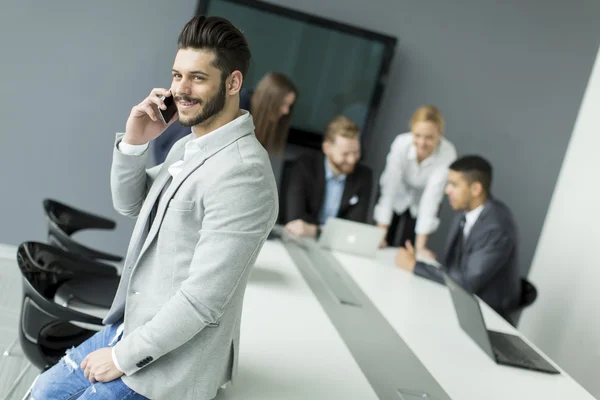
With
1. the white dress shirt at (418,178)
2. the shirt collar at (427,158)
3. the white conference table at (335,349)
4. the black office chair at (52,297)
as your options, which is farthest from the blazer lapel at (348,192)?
the black office chair at (52,297)

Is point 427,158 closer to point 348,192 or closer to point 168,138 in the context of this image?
point 348,192

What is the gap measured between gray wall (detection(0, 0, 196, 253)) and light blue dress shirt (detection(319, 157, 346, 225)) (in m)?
1.45

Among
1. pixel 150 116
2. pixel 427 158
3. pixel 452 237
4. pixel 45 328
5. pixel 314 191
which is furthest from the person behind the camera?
pixel 427 158

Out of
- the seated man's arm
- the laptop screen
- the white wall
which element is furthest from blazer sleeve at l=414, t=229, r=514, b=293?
the seated man's arm

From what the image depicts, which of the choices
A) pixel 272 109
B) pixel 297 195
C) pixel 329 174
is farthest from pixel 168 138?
pixel 329 174

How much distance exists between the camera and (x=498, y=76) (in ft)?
17.9

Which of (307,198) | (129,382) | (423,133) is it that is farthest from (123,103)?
(129,382)

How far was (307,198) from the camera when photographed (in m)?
4.46

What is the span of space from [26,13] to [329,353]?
3.65 metres

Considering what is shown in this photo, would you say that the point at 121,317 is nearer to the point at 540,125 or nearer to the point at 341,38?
the point at 341,38

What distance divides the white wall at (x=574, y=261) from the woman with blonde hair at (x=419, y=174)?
1322mm

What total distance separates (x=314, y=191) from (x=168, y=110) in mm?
2769

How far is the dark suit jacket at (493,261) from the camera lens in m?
3.94

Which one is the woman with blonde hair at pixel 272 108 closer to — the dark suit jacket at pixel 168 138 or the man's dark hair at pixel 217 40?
the dark suit jacket at pixel 168 138
